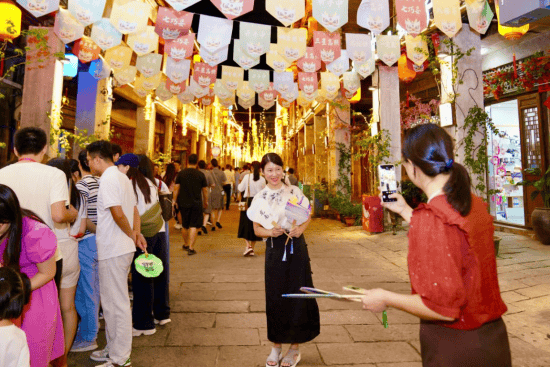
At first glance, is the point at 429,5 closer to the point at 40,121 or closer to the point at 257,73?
the point at 257,73

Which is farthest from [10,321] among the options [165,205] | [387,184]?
[165,205]

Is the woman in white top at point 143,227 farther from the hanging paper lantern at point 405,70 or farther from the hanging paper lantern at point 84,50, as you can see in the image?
the hanging paper lantern at point 405,70

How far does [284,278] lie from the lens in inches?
120

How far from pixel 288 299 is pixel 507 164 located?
31.2 ft

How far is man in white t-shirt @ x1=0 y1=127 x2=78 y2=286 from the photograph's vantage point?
7.97 feet

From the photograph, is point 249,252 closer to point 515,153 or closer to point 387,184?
point 387,184

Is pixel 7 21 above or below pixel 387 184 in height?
above

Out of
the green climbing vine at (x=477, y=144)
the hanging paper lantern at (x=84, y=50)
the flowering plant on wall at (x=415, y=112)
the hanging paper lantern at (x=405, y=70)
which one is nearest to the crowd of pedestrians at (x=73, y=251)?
the hanging paper lantern at (x=84, y=50)

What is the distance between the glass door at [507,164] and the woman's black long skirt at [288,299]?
335 inches

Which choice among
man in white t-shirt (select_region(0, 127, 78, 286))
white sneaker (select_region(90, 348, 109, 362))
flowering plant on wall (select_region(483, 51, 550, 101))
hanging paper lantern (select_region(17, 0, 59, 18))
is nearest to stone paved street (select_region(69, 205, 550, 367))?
white sneaker (select_region(90, 348, 109, 362))

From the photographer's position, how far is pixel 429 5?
909 centimetres

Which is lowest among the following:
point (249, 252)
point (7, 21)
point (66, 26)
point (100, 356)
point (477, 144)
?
point (100, 356)

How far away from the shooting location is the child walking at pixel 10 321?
1.43m

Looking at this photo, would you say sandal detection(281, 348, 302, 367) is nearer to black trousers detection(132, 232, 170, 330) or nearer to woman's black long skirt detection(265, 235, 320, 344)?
woman's black long skirt detection(265, 235, 320, 344)
